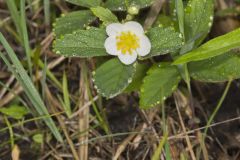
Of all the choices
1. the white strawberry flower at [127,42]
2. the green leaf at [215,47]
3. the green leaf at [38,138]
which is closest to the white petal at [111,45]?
the white strawberry flower at [127,42]

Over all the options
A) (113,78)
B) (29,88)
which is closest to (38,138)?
(29,88)

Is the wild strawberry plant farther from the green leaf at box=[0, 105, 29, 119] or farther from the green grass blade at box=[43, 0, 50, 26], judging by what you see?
the green leaf at box=[0, 105, 29, 119]

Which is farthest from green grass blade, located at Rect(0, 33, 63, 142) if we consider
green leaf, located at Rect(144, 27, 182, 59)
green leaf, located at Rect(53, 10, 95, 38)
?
green leaf, located at Rect(144, 27, 182, 59)

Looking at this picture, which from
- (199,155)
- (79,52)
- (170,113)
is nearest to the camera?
(79,52)

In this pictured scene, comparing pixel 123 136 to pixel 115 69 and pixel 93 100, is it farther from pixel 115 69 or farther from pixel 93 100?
pixel 115 69

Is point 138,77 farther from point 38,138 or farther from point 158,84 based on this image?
point 38,138

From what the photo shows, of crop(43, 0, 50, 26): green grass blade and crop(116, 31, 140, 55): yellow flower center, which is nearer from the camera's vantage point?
crop(116, 31, 140, 55): yellow flower center

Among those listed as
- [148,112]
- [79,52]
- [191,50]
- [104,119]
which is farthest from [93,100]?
[191,50]
